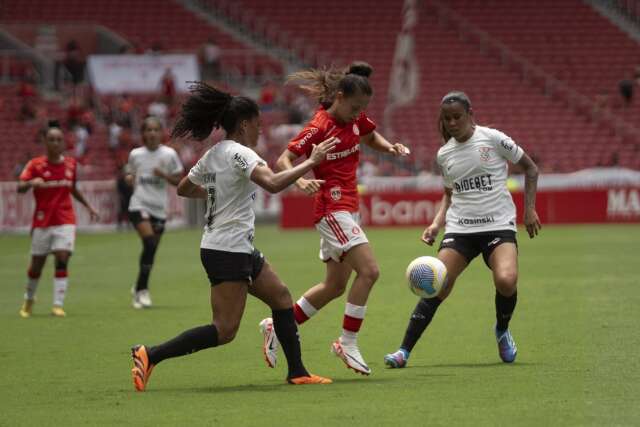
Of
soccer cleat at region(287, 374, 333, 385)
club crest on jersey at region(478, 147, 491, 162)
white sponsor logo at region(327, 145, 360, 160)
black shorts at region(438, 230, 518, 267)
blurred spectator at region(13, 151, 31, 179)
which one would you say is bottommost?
blurred spectator at region(13, 151, 31, 179)

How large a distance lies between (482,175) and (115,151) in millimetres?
28643

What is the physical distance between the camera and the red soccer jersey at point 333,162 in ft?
32.6

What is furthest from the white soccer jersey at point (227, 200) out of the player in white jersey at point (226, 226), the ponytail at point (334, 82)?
the ponytail at point (334, 82)

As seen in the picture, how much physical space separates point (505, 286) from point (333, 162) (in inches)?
64.5

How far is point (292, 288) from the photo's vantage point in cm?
1766

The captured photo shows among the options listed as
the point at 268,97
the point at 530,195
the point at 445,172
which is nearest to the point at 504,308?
the point at 530,195

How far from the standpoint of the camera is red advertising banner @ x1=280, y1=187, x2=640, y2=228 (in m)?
33.0

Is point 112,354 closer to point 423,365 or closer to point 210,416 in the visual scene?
point 423,365

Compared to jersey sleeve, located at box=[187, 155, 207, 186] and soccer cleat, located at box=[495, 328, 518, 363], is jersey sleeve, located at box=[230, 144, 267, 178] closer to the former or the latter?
jersey sleeve, located at box=[187, 155, 207, 186]

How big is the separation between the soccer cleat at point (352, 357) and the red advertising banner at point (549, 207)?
76.1ft

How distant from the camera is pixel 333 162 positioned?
10.1 metres

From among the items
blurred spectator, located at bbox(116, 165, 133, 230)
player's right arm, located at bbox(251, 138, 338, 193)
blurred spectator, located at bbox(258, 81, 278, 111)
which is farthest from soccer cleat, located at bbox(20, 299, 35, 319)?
blurred spectator, located at bbox(258, 81, 278, 111)

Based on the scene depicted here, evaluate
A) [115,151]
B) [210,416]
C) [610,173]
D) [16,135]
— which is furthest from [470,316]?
[16,135]

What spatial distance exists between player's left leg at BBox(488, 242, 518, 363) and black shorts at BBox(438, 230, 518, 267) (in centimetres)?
5
